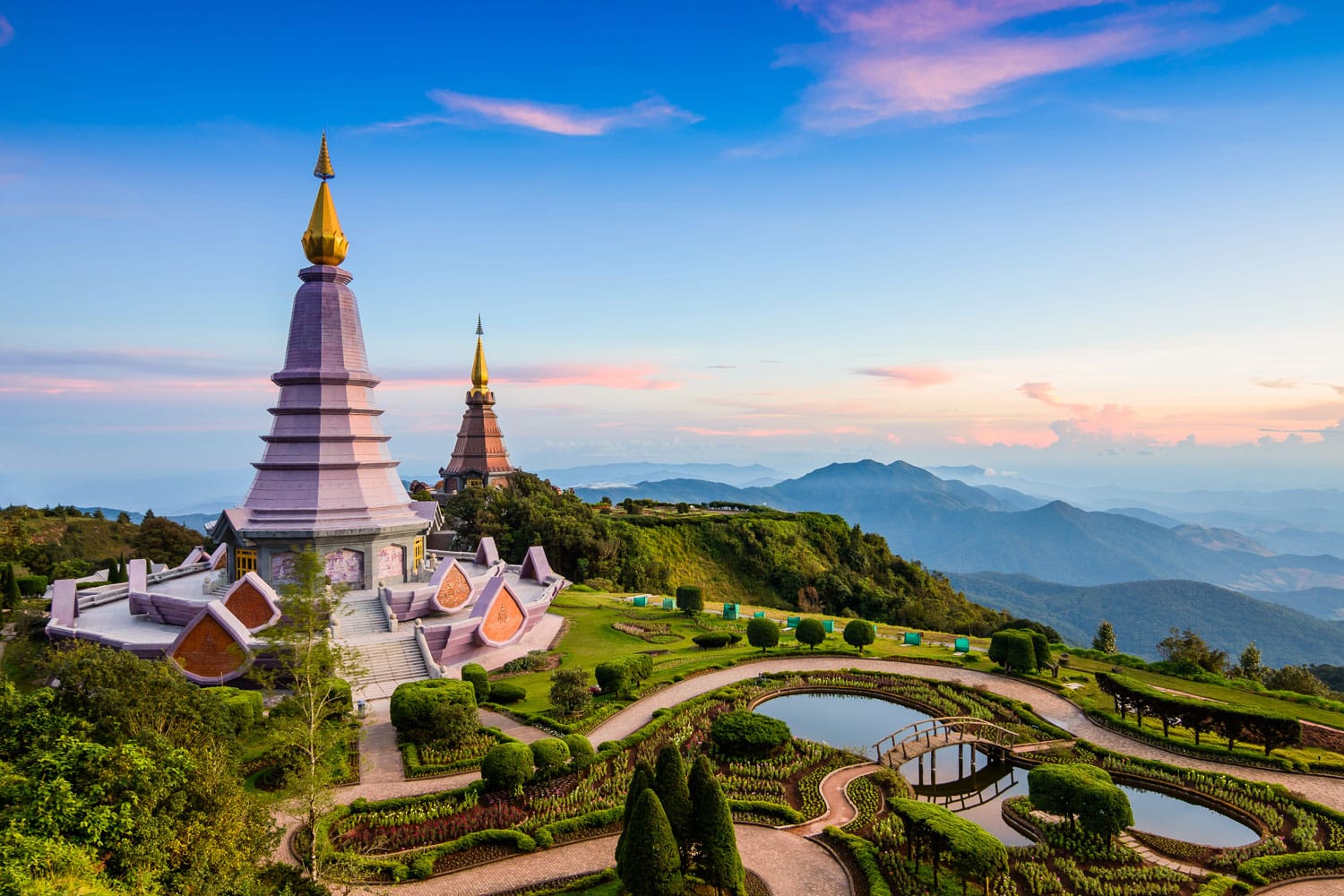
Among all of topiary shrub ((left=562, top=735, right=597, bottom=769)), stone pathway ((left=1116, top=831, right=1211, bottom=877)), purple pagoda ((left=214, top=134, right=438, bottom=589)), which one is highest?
purple pagoda ((left=214, top=134, right=438, bottom=589))

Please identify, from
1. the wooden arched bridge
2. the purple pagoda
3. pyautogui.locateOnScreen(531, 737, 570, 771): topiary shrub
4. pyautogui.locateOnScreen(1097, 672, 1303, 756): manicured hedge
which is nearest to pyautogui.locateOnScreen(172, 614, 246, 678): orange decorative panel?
the purple pagoda

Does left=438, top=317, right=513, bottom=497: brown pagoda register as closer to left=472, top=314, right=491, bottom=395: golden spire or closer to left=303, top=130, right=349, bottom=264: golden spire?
left=472, top=314, right=491, bottom=395: golden spire

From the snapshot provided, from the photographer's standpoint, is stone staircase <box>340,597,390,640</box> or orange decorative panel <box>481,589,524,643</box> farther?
orange decorative panel <box>481,589,524,643</box>

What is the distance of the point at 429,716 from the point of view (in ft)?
73.3

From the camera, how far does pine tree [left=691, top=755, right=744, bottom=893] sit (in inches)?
565

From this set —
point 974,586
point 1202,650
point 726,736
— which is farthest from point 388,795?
point 974,586

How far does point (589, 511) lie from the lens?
186ft

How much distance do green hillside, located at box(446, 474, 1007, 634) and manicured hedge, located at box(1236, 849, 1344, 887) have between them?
29.7 metres

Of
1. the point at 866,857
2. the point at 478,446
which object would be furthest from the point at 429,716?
the point at 478,446

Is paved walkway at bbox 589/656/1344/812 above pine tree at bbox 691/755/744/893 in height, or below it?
below

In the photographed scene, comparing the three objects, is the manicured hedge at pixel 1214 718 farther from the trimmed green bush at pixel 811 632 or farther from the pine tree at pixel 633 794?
the pine tree at pixel 633 794

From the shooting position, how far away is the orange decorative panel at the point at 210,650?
87.6 ft

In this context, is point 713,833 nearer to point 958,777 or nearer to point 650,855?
point 650,855

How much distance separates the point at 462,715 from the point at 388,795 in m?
3.59
